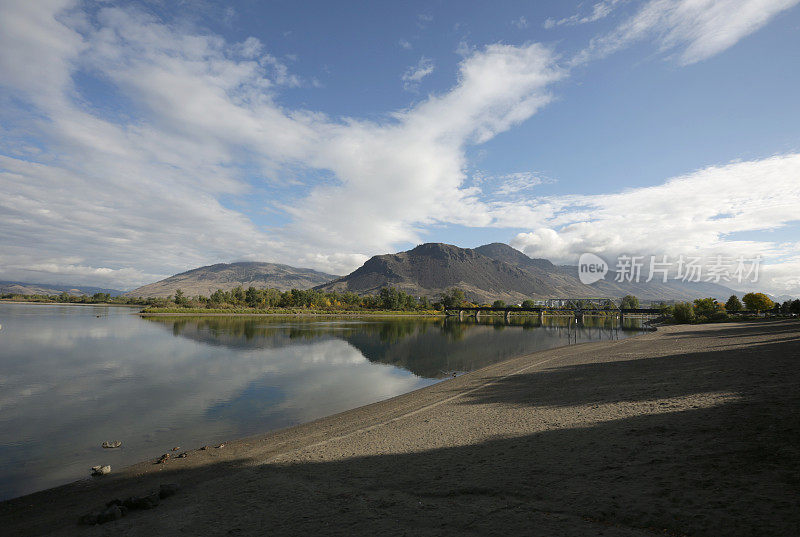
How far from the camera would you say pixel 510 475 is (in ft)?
31.1

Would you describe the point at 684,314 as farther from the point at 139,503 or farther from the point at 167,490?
the point at 139,503

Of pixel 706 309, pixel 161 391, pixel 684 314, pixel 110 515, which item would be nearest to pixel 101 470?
pixel 110 515

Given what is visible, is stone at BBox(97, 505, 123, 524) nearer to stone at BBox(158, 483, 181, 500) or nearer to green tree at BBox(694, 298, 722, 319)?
stone at BBox(158, 483, 181, 500)

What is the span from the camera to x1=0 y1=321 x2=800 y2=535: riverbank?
699 centimetres

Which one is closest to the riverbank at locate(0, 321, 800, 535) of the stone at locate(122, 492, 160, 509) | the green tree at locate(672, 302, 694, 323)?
the stone at locate(122, 492, 160, 509)

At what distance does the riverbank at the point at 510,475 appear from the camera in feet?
22.9

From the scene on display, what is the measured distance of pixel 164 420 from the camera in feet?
69.4

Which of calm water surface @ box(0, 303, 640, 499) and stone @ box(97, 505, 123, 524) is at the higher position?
stone @ box(97, 505, 123, 524)

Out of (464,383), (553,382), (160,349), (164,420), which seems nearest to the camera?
(164,420)

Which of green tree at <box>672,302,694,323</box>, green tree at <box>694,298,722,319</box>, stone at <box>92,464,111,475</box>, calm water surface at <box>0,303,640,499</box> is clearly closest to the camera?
stone at <box>92,464,111,475</box>

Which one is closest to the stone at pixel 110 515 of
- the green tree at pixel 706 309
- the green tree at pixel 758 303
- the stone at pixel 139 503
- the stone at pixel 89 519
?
the stone at pixel 89 519

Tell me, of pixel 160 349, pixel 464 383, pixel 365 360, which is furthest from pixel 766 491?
pixel 160 349

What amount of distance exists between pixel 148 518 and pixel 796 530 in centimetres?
1255

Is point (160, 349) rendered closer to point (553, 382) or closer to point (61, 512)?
point (61, 512)
